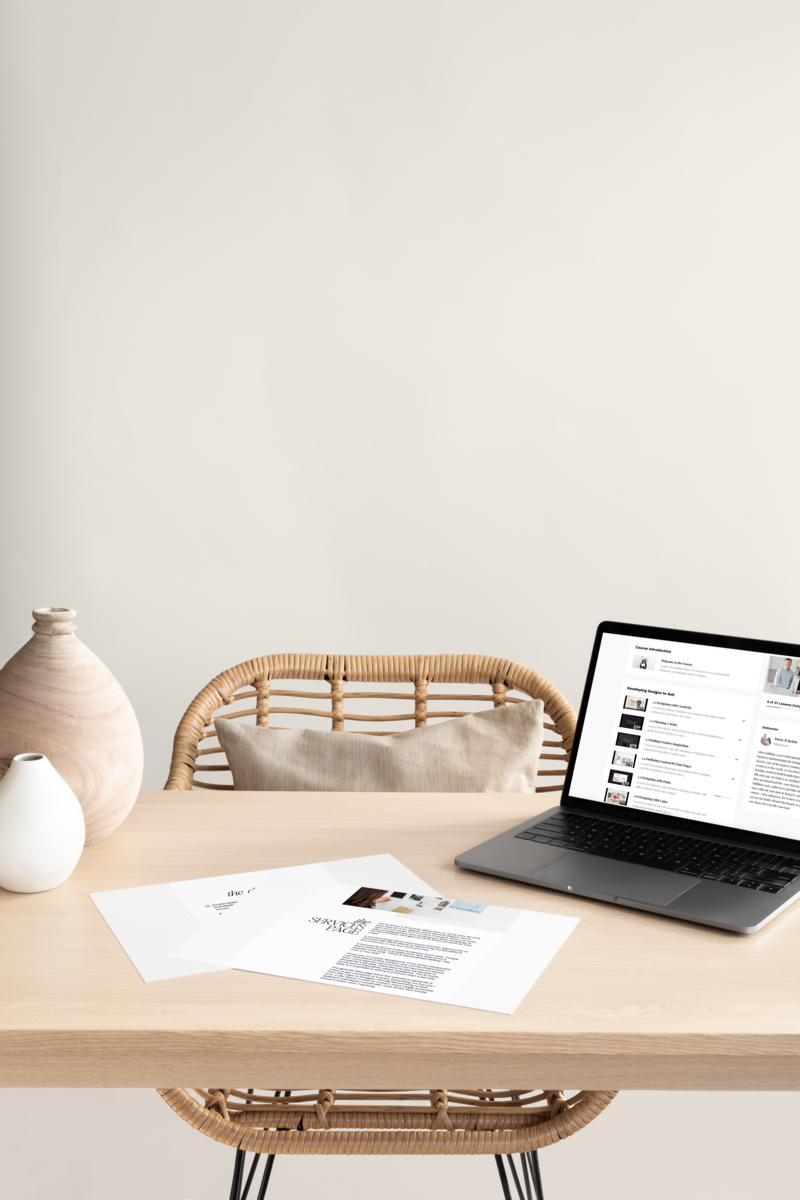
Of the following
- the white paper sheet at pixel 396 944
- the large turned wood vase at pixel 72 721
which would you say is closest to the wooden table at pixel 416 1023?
the white paper sheet at pixel 396 944

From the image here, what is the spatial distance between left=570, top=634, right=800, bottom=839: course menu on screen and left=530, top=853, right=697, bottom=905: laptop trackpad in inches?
4.6

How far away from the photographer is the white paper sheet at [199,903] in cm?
83

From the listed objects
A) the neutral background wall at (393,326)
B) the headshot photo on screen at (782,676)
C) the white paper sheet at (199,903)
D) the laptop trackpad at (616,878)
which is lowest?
the white paper sheet at (199,903)

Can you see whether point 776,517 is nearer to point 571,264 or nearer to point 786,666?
point 571,264

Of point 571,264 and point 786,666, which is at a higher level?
point 571,264

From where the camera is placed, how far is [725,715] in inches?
42.6

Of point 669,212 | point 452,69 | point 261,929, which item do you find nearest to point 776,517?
point 669,212

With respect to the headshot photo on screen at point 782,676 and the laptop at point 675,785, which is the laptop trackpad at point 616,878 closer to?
the laptop at point 675,785

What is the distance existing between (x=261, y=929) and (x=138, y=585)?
Answer: 1.56 m

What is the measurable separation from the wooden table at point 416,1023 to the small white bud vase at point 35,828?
2.3 inches

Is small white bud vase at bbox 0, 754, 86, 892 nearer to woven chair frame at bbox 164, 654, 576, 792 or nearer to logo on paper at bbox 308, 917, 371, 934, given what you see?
logo on paper at bbox 308, 917, 371, 934

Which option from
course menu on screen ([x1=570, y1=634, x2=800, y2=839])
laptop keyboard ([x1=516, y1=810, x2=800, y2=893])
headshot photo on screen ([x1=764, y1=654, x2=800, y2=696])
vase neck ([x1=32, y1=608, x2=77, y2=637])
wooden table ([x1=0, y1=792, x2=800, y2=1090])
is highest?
vase neck ([x1=32, y1=608, x2=77, y2=637])

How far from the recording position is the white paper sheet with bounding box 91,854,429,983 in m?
0.83

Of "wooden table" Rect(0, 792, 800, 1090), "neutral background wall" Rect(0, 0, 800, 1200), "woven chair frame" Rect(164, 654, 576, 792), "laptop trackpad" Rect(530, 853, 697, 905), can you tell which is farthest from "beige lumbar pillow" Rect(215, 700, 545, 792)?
"neutral background wall" Rect(0, 0, 800, 1200)
